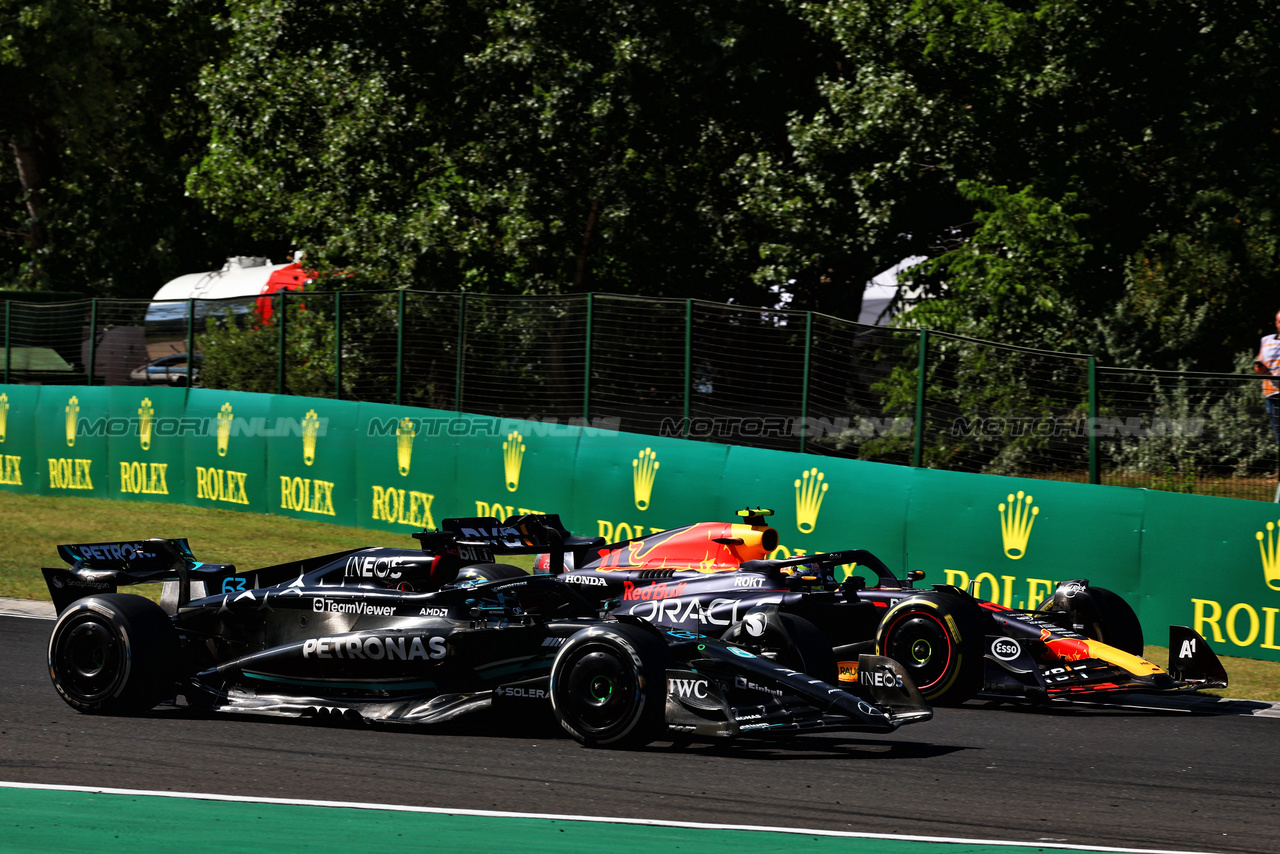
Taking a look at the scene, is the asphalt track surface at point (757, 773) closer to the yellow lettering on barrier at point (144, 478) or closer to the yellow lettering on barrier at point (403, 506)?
the yellow lettering on barrier at point (403, 506)

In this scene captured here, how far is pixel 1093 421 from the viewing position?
11.8 m

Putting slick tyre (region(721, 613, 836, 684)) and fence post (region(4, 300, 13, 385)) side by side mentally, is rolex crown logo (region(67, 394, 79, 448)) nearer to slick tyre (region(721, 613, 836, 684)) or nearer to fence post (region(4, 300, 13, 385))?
fence post (region(4, 300, 13, 385))

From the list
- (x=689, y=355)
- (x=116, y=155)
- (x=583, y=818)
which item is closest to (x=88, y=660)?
(x=583, y=818)

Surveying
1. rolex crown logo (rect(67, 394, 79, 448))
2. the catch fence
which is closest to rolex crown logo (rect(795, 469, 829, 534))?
the catch fence

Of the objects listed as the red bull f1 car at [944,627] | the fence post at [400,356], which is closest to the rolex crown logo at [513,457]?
the fence post at [400,356]

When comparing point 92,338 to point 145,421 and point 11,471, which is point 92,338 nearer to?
point 11,471

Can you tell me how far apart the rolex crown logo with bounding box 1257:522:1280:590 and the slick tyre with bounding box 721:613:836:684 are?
448cm

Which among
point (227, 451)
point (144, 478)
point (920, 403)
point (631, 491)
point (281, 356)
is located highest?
point (281, 356)

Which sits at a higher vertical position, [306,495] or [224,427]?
[224,427]

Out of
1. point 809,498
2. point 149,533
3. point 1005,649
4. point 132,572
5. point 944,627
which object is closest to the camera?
point 132,572

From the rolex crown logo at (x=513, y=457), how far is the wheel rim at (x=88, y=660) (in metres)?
8.71

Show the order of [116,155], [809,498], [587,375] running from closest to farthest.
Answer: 1. [809,498]
2. [587,375]
3. [116,155]

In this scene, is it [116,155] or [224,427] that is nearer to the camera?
[224,427]

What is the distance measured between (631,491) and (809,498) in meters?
2.33
